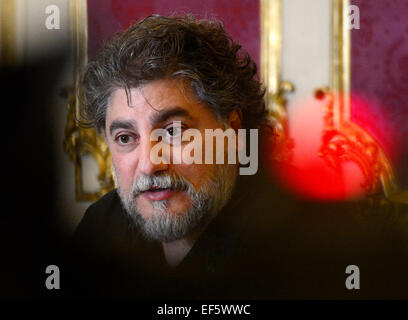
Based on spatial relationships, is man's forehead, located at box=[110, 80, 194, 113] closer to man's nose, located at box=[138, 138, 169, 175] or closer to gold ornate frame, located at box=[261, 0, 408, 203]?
man's nose, located at box=[138, 138, 169, 175]

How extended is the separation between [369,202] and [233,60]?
0.53 metres

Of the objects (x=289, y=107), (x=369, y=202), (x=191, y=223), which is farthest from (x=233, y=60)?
(x=369, y=202)

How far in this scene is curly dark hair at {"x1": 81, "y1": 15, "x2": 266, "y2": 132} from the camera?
110cm

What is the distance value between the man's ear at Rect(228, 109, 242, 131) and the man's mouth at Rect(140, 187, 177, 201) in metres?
0.22

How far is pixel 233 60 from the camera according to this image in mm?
1208

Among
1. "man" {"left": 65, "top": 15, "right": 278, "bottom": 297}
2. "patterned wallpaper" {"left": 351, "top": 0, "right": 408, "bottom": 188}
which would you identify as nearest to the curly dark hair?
"man" {"left": 65, "top": 15, "right": 278, "bottom": 297}

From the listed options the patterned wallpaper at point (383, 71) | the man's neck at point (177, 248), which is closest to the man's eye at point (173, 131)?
the man's neck at point (177, 248)

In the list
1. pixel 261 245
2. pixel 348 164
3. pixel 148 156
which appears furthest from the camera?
pixel 348 164

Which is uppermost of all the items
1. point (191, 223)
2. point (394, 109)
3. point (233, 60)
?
point (233, 60)

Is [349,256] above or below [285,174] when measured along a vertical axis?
below

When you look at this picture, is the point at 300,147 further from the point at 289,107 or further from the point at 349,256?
the point at 349,256

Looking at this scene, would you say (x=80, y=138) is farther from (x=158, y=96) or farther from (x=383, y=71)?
(x=383, y=71)

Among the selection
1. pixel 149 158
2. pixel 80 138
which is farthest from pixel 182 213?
pixel 80 138

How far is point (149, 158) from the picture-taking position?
3.65 ft
